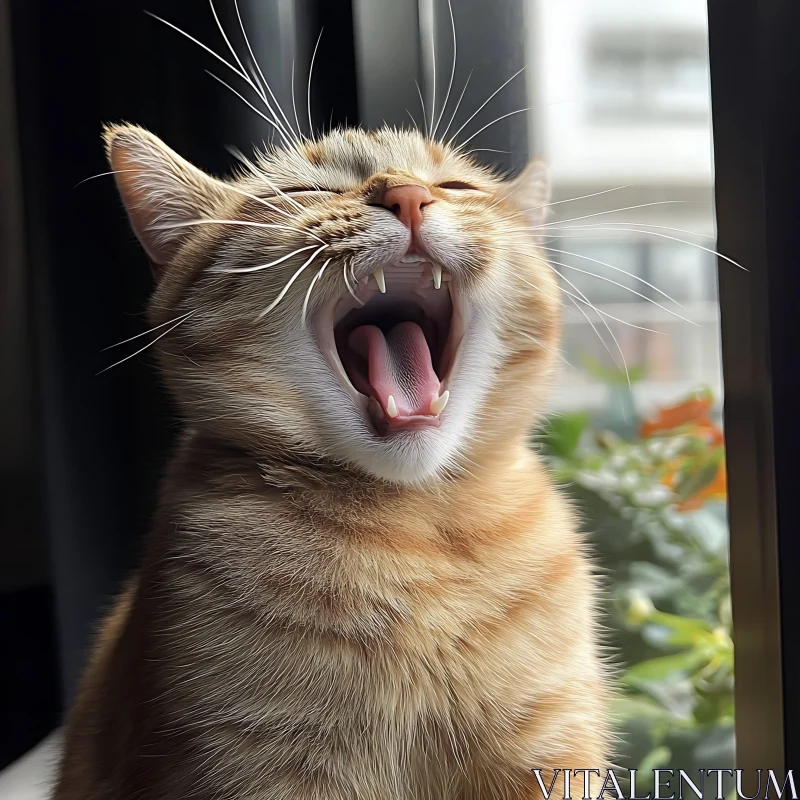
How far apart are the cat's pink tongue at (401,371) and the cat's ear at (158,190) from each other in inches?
7.3

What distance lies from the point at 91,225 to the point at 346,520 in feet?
1.31

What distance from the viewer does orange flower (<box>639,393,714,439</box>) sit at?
73 cm

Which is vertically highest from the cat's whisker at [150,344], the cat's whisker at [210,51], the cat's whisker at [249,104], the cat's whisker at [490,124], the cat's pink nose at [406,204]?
the cat's whisker at [210,51]

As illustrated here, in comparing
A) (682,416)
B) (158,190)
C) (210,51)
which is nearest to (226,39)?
(210,51)

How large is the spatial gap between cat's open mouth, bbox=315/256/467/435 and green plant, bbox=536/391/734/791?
15cm

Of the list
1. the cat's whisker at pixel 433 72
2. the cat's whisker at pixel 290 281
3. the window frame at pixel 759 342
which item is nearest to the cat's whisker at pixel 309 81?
the cat's whisker at pixel 433 72

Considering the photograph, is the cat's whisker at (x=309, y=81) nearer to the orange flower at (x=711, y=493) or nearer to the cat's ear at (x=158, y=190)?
the cat's ear at (x=158, y=190)

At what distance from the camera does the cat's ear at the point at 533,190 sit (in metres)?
0.71

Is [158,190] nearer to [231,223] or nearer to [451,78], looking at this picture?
[231,223]

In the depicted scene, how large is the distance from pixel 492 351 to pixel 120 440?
38 cm

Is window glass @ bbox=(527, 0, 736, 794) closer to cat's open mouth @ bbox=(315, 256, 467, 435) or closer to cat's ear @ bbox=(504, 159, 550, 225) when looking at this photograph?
cat's ear @ bbox=(504, 159, 550, 225)

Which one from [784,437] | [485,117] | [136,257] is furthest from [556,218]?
[136,257]

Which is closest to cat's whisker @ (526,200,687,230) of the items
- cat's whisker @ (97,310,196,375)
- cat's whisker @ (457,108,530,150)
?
cat's whisker @ (457,108,530,150)

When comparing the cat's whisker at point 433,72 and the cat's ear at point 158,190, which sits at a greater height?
the cat's whisker at point 433,72
